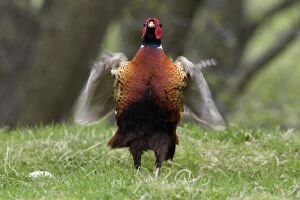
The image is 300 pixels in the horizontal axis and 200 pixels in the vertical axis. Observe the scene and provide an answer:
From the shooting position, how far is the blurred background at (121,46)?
1122 centimetres

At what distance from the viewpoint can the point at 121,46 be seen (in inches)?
555

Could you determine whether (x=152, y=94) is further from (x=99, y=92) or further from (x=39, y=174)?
(x=39, y=174)

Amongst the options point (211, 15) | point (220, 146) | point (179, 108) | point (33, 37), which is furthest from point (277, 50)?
point (179, 108)

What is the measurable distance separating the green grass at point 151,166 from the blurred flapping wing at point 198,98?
0.43 m

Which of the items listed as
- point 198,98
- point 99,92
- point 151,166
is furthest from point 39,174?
point 198,98

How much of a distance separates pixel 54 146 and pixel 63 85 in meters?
3.92

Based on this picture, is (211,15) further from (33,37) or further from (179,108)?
(179,108)

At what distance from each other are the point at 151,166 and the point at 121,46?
7154 millimetres

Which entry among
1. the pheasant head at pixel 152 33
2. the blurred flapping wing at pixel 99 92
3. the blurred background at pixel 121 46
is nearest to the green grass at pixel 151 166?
the blurred flapping wing at pixel 99 92

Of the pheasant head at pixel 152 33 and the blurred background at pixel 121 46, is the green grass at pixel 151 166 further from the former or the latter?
the blurred background at pixel 121 46

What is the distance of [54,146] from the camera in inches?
296

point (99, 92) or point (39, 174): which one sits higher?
point (99, 92)

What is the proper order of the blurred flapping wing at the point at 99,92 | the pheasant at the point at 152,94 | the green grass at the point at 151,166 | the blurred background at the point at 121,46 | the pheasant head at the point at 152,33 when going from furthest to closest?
the blurred background at the point at 121,46, the blurred flapping wing at the point at 99,92, the pheasant head at the point at 152,33, the pheasant at the point at 152,94, the green grass at the point at 151,166

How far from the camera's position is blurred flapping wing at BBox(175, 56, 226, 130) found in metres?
6.51
